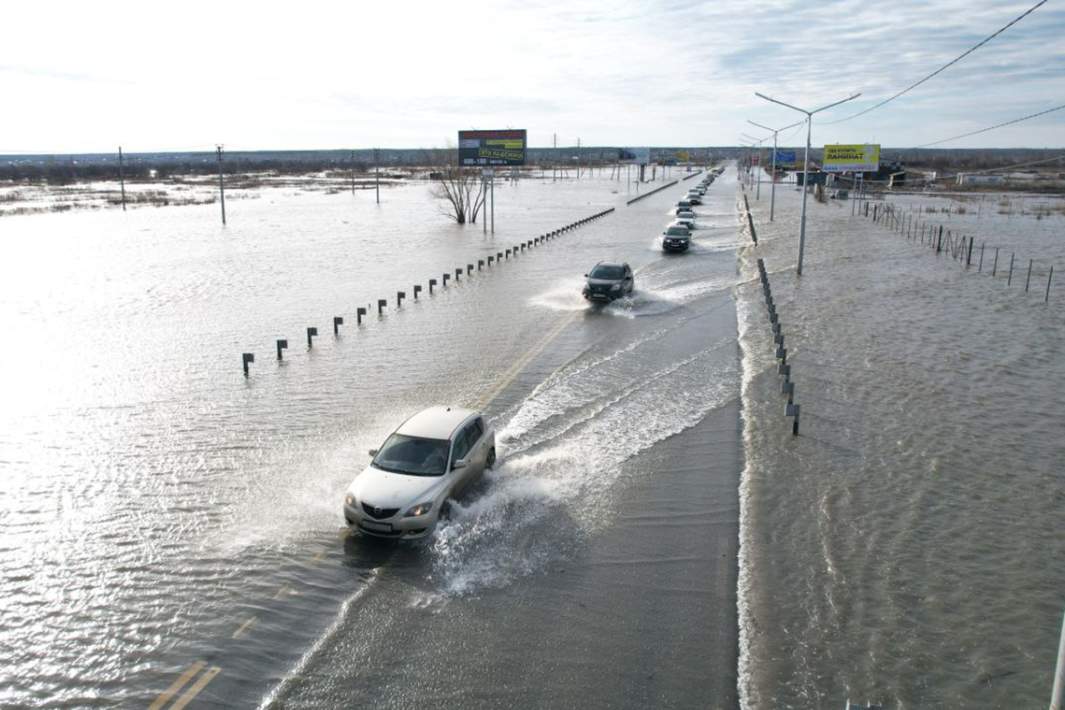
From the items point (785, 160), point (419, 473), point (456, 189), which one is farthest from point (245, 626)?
point (785, 160)

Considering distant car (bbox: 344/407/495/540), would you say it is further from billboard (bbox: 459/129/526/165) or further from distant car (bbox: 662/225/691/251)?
billboard (bbox: 459/129/526/165)

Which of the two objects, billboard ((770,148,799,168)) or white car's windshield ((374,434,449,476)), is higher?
billboard ((770,148,799,168))

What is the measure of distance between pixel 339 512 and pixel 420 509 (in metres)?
1.85

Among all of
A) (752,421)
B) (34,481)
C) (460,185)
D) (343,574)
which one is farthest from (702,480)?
(460,185)

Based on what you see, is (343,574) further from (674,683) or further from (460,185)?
(460,185)

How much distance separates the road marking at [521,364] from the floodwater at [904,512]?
18.8ft

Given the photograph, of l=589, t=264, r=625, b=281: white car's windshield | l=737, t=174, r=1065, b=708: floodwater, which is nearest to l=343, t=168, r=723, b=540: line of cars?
l=737, t=174, r=1065, b=708: floodwater

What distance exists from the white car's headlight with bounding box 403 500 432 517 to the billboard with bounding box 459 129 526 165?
53.8 meters

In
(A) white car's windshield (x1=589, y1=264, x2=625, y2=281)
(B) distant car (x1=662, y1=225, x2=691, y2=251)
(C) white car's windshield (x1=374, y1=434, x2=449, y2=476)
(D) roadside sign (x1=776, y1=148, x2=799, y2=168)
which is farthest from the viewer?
(D) roadside sign (x1=776, y1=148, x2=799, y2=168)

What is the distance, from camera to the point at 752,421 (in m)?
17.7

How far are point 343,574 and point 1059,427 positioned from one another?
1497 centimetres

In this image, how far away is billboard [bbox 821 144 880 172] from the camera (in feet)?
284

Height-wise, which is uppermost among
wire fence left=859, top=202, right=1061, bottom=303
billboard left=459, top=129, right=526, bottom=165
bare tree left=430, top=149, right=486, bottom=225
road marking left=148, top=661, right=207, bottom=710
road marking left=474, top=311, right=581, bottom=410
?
billboard left=459, top=129, right=526, bottom=165

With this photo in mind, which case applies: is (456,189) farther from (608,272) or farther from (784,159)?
(784,159)
